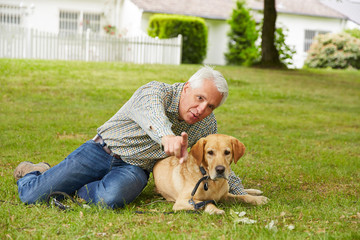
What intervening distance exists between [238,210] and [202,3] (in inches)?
998

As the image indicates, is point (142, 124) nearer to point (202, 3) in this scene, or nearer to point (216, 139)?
point (216, 139)

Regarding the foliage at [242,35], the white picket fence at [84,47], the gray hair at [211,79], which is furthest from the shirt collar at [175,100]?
the foliage at [242,35]

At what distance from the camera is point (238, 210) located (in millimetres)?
4445

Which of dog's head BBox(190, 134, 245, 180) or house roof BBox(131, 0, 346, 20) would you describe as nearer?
dog's head BBox(190, 134, 245, 180)

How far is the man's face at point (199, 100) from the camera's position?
4.27 metres

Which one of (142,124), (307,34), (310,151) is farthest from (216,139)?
(307,34)

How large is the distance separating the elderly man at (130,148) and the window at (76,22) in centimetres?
2210

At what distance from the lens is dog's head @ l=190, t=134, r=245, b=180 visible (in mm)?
4172

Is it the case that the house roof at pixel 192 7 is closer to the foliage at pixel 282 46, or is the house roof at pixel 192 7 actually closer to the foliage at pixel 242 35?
the foliage at pixel 242 35

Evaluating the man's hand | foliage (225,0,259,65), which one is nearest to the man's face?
the man's hand

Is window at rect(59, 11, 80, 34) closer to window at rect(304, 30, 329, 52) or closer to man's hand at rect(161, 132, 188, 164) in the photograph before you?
window at rect(304, 30, 329, 52)

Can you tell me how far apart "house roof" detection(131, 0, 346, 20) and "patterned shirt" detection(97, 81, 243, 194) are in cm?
2128

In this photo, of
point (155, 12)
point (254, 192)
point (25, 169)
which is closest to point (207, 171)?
point (254, 192)

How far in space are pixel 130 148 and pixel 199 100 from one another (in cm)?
87
